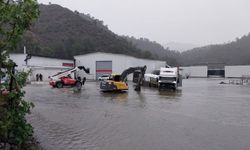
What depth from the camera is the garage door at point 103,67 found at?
66494mm

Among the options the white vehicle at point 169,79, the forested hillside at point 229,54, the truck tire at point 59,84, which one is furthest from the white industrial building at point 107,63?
the forested hillside at point 229,54

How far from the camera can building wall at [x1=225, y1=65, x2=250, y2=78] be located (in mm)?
80875

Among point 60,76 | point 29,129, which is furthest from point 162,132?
point 60,76

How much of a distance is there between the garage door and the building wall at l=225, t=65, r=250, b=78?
3693 centimetres

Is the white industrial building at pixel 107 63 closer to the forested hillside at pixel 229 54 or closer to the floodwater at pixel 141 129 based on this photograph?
the floodwater at pixel 141 129

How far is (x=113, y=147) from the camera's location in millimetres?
8359

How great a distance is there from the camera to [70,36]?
102m

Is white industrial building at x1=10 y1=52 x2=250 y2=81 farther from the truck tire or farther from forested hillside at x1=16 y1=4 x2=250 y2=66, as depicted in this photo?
the truck tire

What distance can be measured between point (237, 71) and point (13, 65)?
82388mm

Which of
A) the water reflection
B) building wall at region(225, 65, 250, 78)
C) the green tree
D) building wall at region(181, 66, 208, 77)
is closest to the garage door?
building wall at region(181, 66, 208, 77)

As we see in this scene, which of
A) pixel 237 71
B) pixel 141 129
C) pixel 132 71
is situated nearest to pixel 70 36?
pixel 237 71

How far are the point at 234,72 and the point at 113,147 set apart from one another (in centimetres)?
8131

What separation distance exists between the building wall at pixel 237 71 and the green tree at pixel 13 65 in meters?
80.7

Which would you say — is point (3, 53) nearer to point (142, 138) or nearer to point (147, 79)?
point (142, 138)
